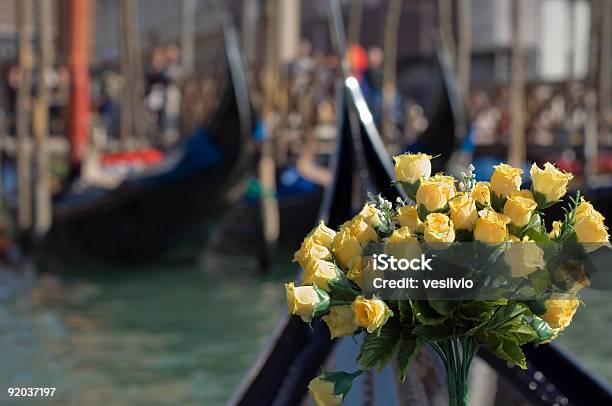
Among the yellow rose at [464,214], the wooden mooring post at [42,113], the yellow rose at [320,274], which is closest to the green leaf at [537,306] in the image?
the yellow rose at [464,214]

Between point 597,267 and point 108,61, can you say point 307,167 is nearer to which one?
point 597,267

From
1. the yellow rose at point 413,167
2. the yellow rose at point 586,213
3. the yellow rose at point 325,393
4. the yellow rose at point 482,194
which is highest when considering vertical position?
the yellow rose at point 413,167

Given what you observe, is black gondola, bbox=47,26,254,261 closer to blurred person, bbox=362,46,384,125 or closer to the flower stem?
blurred person, bbox=362,46,384,125

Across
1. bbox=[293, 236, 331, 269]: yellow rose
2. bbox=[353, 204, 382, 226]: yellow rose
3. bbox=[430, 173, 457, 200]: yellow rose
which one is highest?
bbox=[430, 173, 457, 200]: yellow rose

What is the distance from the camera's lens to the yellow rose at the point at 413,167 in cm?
152

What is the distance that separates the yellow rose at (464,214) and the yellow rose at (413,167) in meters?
0.08

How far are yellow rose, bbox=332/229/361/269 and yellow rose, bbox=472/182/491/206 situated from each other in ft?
0.47

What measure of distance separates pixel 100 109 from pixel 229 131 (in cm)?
643

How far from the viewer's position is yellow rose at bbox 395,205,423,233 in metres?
1.47

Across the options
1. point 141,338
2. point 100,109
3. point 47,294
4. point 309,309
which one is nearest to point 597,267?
point 309,309

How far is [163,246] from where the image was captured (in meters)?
7.51

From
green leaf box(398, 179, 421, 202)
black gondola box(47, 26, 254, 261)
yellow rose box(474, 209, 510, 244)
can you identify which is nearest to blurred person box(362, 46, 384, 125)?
black gondola box(47, 26, 254, 261)

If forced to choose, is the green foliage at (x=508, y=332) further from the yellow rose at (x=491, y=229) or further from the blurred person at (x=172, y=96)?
the blurred person at (x=172, y=96)

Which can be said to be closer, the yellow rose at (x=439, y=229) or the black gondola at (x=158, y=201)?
the yellow rose at (x=439, y=229)
